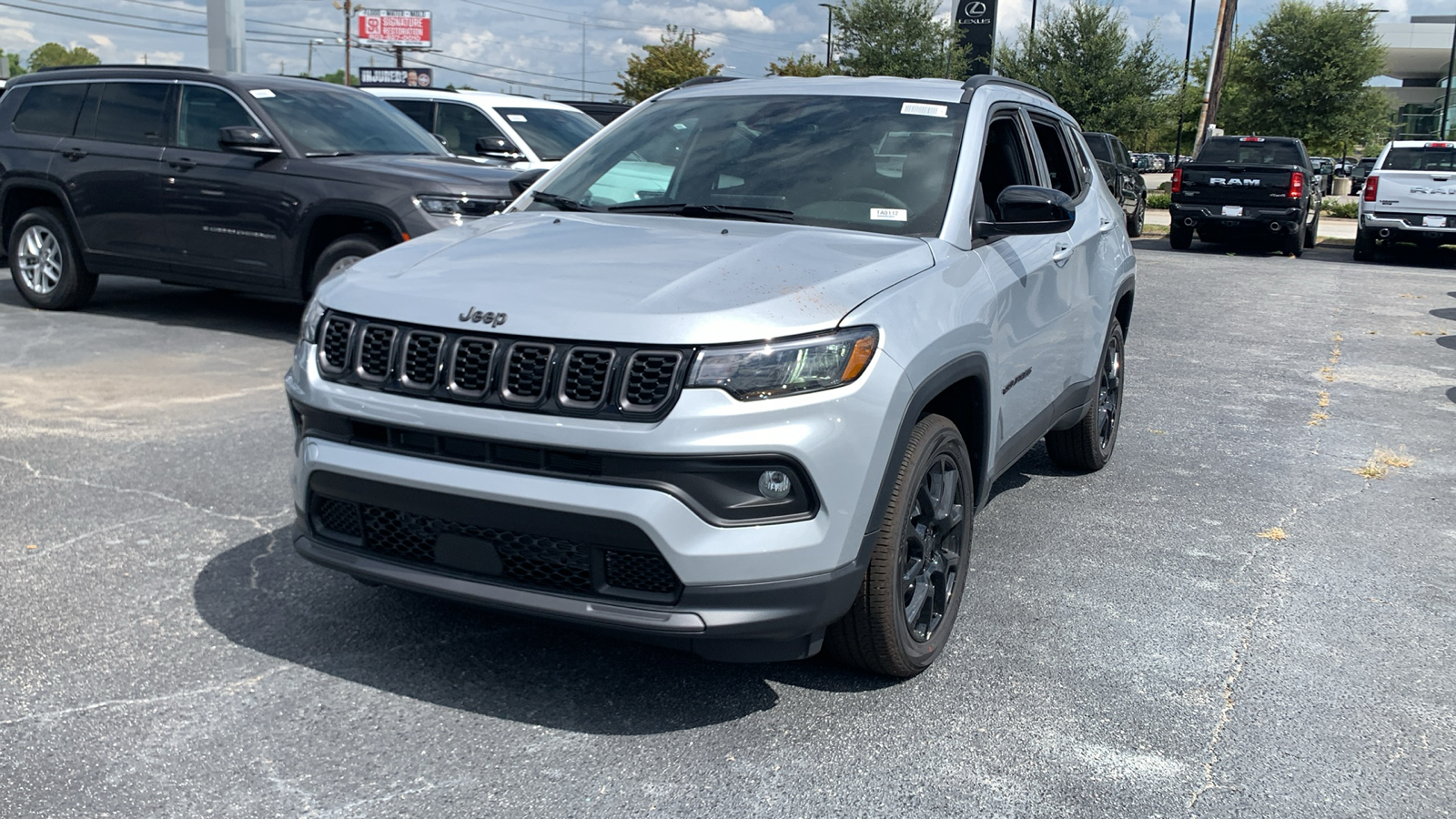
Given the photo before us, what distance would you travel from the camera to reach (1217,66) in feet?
92.0

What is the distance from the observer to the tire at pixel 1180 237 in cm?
2041

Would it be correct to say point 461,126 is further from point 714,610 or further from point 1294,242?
point 1294,242

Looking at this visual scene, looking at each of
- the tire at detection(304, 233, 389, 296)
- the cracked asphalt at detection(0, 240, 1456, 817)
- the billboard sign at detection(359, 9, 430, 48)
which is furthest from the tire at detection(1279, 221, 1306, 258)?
the billboard sign at detection(359, 9, 430, 48)

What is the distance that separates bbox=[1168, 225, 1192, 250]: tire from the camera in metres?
20.4

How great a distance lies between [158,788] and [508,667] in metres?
1.04

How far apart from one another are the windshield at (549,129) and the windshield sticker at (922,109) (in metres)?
7.78

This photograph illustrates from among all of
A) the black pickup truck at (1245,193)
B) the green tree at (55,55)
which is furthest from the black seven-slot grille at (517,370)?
the green tree at (55,55)

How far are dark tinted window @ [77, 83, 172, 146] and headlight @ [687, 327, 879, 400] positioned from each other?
801 cm

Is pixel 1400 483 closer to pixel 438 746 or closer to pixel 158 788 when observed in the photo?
pixel 438 746

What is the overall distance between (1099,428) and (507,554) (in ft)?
12.8

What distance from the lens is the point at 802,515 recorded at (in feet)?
10.3

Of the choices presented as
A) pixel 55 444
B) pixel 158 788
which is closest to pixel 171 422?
pixel 55 444

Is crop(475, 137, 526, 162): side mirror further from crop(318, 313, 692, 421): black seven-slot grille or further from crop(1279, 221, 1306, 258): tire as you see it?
crop(1279, 221, 1306, 258): tire

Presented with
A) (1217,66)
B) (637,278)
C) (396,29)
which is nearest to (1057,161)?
(637,278)
